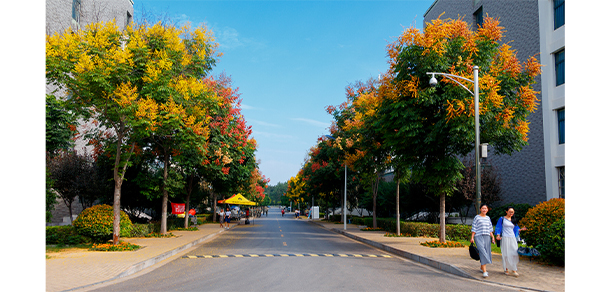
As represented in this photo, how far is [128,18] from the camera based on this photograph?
37.2 meters

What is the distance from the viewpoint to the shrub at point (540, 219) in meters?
12.4

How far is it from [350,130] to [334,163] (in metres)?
12.3

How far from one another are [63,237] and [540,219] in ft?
59.9

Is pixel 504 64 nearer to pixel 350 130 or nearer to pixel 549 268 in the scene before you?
pixel 549 268

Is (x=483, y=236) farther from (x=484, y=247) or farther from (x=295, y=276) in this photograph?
(x=295, y=276)

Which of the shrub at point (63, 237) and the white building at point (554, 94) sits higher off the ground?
the white building at point (554, 94)

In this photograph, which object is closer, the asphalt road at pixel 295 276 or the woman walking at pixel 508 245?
the asphalt road at pixel 295 276

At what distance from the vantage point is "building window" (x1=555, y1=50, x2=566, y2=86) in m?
23.4

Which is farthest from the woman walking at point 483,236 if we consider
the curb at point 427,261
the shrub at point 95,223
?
the shrub at point 95,223

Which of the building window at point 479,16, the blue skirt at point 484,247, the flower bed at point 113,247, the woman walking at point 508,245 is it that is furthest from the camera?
the building window at point 479,16

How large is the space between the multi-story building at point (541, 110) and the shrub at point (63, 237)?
21.8m

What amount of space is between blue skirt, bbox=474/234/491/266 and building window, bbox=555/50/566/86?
57.1ft

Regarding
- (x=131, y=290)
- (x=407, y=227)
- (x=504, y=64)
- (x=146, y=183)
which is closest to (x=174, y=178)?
(x=146, y=183)

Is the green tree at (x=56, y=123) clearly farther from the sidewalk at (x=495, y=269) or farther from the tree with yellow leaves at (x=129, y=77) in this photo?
the sidewalk at (x=495, y=269)
